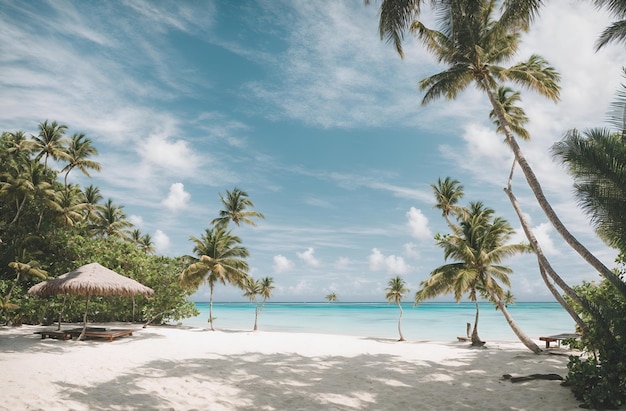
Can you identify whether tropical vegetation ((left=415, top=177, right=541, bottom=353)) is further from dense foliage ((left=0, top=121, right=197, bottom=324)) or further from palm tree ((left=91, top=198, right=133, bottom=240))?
palm tree ((left=91, top=198, right=133, bottom=240))

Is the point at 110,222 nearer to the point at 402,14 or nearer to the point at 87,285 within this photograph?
the point at 87,285

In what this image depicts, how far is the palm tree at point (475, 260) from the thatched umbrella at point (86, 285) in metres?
12.5

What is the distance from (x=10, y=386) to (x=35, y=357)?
3919 millimetres

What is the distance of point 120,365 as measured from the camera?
31.3 ft

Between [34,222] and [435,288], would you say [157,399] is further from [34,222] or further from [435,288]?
[34,222]

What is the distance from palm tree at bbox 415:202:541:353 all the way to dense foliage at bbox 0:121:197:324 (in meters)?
14.8

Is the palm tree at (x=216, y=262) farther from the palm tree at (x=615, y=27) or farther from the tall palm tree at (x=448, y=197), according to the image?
the palm tree at (x=615, y=27)

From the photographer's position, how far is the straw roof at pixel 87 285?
13.3m

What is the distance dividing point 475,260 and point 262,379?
11.5m

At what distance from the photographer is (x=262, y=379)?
852 centimetres

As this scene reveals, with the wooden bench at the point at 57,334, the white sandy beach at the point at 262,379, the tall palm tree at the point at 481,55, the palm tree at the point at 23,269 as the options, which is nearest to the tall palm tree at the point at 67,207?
the palm tree at the point at 23,269

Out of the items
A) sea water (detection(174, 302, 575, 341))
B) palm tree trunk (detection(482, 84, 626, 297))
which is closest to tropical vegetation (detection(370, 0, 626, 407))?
palm tree trunk (detection(482, 84, 626, 297))

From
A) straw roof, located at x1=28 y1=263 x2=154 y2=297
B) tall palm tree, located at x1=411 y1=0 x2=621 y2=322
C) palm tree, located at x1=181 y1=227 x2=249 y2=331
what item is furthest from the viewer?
palm tree, located at x1=181 y1=227 x2=249 y2=331

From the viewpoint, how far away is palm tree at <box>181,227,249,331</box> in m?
22.8
